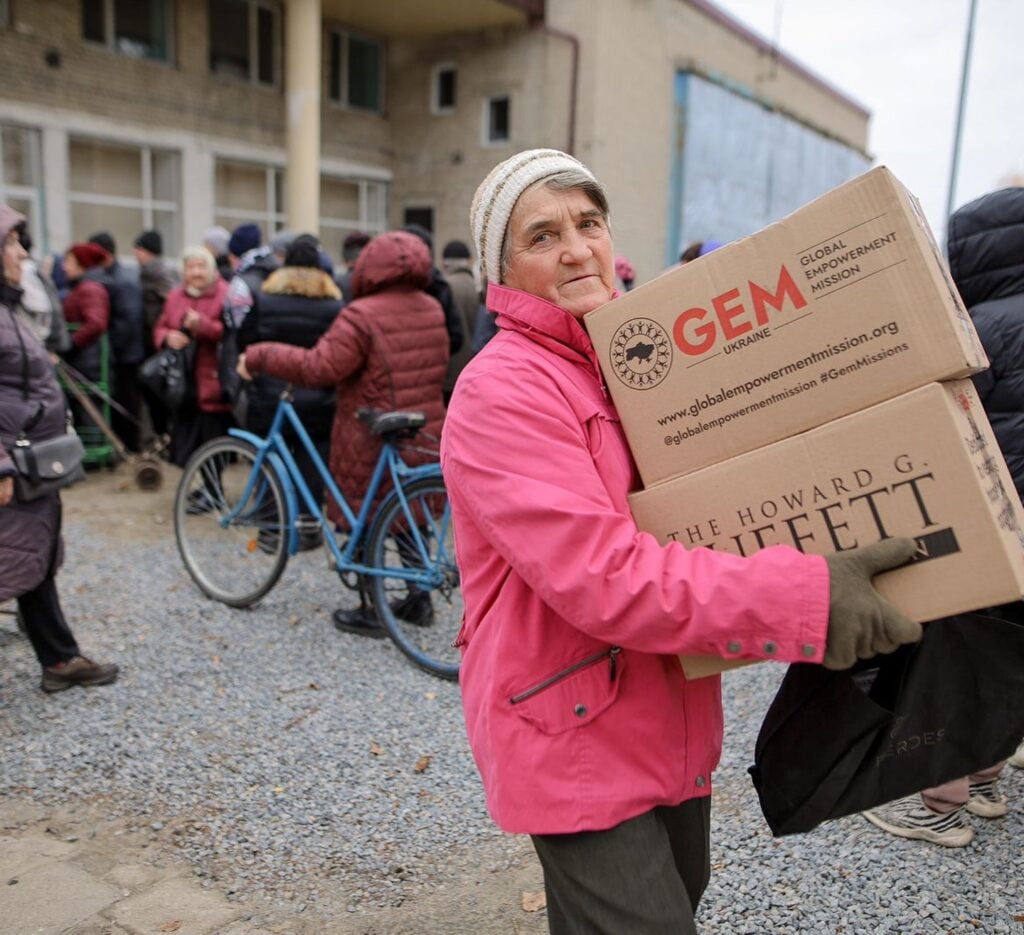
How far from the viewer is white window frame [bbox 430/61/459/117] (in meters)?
18.4

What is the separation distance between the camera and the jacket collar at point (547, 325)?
1.63 m

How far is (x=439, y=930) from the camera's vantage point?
8.52ft

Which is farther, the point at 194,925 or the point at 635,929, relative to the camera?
the point at 194,925

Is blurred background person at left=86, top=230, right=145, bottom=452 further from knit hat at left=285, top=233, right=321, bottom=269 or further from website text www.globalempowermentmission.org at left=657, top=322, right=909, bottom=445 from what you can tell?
website text www.globalempowermentmission.org at left=657, top=322, right=909, bottom=445

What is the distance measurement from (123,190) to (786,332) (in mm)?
15153

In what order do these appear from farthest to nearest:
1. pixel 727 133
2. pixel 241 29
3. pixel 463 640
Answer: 1. pixel 727 133
2. pixel 241 29
3. pixel 463 640

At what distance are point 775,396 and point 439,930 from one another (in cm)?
188

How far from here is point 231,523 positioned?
519 centimetres

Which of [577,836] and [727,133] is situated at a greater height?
[727,133]

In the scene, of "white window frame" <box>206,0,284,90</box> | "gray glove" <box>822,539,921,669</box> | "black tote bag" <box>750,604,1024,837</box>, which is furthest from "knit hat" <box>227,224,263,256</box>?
"white window frame" <box>206,0,284,90</box>

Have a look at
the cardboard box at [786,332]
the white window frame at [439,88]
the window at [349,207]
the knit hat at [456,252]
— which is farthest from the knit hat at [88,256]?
the white window frame at [439,88]

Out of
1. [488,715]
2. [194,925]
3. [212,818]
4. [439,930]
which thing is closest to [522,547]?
[488,715]

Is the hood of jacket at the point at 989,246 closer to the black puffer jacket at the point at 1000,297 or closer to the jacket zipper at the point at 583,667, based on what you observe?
the black puffer jacket at the point at 1000,297

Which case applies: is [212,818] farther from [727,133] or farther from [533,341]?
[727,133]
